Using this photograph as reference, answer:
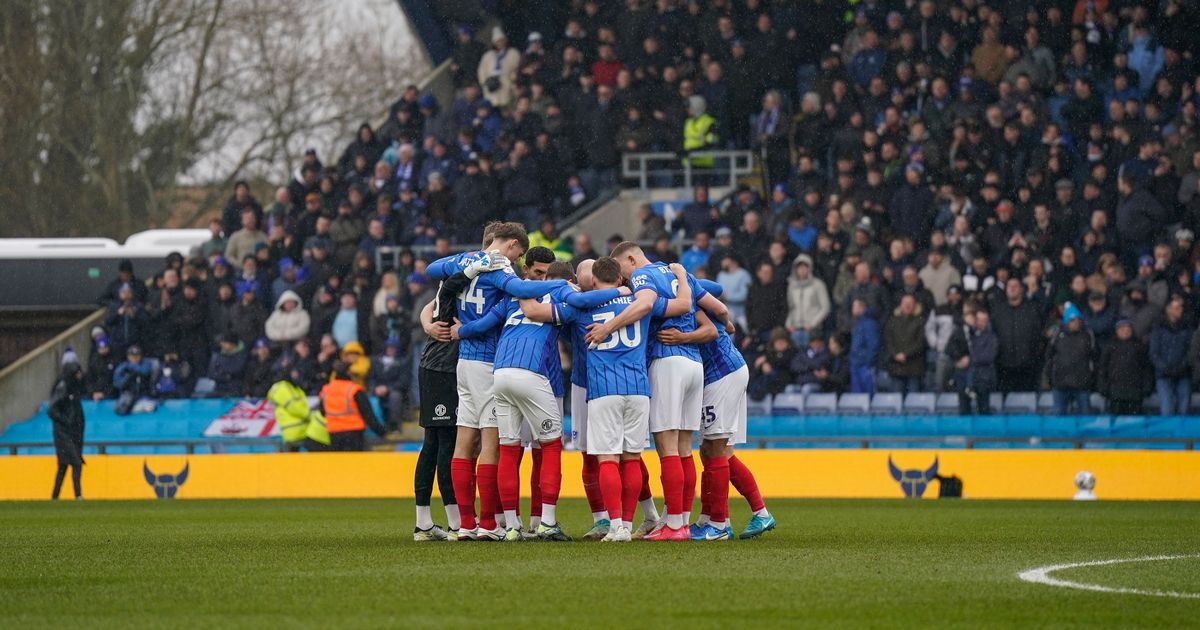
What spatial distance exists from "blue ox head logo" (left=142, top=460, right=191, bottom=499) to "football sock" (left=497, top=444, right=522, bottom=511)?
39.9ft

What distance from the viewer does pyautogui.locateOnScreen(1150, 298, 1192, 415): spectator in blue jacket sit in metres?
19.8

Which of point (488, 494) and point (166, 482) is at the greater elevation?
point (488, 494)

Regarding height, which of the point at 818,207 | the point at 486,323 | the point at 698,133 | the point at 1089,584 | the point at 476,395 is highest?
the point at 698,133

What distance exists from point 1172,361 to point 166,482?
12.4 m

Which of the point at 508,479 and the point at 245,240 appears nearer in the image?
the point at 508,479

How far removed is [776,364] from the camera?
21734mm

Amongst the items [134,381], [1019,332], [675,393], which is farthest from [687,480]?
[134,381]

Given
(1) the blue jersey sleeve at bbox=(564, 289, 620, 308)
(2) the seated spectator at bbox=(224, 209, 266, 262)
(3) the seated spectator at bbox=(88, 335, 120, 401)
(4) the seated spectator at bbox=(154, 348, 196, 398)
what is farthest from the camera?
(2) the seated spectator at bbox=(224, 209, 266, 262)

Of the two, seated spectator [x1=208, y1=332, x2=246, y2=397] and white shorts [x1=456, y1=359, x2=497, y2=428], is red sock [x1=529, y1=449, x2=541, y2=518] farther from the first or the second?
seated spectator [x1=208, y1=332, x2=246, y2=397]

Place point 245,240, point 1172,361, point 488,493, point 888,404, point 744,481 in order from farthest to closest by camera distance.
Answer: point 245,240 < point 888,404 < point 1172,361 < point 744,481 < point 488,493

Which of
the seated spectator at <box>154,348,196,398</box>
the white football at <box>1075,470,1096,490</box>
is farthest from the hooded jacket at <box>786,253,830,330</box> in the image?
the seated spectator at <box>154,348,196,398</box>

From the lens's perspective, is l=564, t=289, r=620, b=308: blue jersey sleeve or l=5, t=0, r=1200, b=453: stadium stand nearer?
l=564, t=289, r=620, b=308: blue jersey sleeve

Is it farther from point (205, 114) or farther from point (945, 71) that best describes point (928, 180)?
point (205, 114)

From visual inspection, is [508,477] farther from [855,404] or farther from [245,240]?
[245,240]
